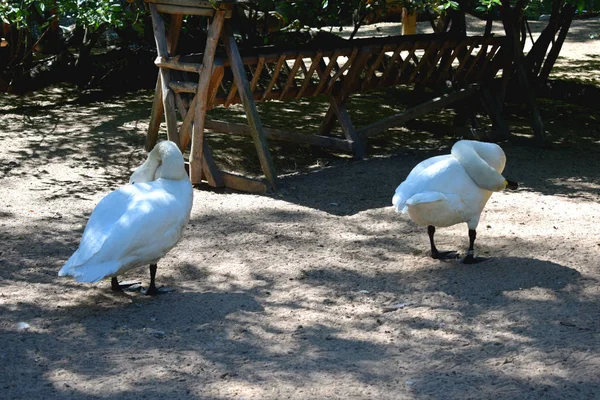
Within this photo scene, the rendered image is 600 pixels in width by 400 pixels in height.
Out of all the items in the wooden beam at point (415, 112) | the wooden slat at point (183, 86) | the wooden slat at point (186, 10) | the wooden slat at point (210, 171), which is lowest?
the wooden slat at point (210, 171)

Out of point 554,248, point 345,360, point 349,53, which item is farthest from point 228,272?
point 349,53

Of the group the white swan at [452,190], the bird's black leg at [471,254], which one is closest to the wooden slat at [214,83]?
the white swan at [452,190]

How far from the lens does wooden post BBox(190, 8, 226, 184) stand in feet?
25.2

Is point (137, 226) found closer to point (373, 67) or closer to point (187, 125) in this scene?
point (187, 125)

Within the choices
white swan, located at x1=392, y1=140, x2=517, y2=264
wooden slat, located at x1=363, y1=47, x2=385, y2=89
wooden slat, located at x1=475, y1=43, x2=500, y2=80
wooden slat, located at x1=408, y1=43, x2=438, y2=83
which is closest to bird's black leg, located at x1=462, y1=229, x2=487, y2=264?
white swan, located at x1=392, y1=140, x2=517, y2=264

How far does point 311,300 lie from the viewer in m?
5.25

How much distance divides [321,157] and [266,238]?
311 cm

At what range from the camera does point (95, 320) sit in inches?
193

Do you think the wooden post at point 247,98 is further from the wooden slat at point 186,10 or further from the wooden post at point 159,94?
the wooden post at point 159,94

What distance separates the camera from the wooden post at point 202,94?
770 cm

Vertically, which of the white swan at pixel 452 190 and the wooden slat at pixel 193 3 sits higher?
the wooden slat at pixel 193 3

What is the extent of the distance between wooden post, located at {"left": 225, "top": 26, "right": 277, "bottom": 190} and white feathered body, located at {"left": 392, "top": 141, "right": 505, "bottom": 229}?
7.85 ft

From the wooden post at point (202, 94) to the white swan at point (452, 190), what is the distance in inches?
110

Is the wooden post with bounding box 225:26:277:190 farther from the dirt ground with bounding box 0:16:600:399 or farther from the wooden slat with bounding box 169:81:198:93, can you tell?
the wooden slat with bounding box 169:81:198:93
